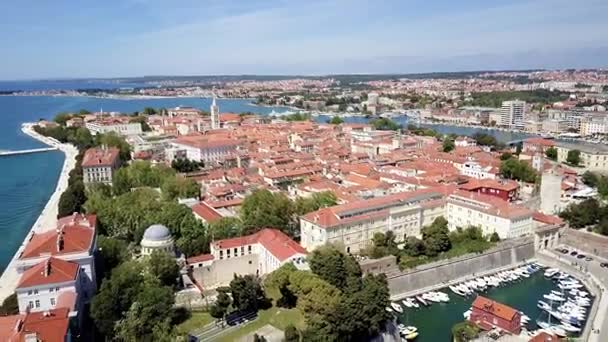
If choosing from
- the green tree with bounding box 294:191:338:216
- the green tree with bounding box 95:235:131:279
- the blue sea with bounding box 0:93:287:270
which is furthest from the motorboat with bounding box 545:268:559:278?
the blue sea with bounding box 0:93:287:270

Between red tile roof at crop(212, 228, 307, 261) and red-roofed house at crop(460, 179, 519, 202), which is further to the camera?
red-roofed house at crop(460, 179, 519, 202)

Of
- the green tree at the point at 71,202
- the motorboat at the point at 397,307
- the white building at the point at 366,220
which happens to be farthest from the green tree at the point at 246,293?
the green tree at the point at 71,202

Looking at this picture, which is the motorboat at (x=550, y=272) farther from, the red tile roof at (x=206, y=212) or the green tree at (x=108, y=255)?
the green tree at (x=108, y=255)

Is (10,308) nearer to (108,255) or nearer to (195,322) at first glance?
(108,255)

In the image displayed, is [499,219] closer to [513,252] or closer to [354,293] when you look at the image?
[513,252]

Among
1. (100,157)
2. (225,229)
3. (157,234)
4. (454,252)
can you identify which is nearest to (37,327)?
(157,234)

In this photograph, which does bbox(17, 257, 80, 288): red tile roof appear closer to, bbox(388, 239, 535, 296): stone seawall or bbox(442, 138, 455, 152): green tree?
bbox(388, 239, 535, 296): stone seawall
